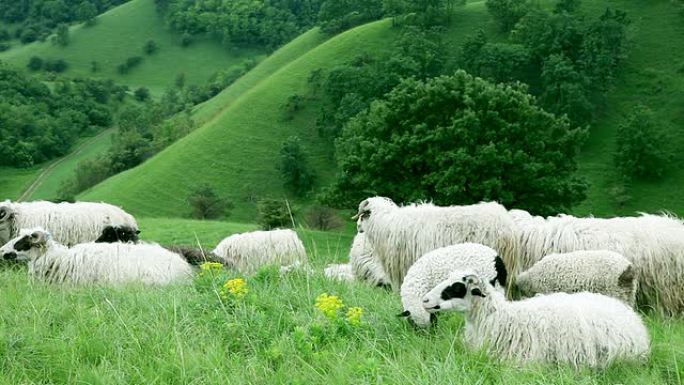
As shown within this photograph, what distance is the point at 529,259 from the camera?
896cm

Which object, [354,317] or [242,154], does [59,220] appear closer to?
[354,317]

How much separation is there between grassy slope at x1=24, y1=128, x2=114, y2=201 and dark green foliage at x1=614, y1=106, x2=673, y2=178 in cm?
6524

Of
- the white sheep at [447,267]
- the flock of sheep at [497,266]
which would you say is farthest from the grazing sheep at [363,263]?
the white sheep at [447,267]

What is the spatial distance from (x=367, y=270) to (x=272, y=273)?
4.72m

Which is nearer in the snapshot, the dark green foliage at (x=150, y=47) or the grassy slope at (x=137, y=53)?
the grassy slope at (x=137, y=53)

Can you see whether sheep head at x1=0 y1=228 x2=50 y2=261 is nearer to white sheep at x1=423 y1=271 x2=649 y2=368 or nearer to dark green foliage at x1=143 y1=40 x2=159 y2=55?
white sheep at x1=423 y1=271 x2=649 y2=368

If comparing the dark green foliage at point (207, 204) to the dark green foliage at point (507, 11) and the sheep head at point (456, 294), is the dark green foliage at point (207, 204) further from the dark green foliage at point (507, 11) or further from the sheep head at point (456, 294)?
the sheep head at point (456, 294)

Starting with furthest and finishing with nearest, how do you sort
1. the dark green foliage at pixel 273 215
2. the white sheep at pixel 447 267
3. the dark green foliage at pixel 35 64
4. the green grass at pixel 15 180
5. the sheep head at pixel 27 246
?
1. the dark green foliage at pixel 35 64
2. the green grass at pixel 15 180
3. the dark green foliage at pixel 273 215
4. the sheep head at pixel 27 246
5. the white sheep at pixel 447 267

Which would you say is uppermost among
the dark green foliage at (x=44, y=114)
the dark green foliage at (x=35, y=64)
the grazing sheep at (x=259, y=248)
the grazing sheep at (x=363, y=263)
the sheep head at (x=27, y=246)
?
the sheep head at (x=27, y=246)

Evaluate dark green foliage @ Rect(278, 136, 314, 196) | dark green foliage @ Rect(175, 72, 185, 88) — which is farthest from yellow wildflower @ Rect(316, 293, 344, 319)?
dark green foliage @ Rect(175, 72, 185, 88)

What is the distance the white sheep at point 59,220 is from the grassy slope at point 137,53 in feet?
422

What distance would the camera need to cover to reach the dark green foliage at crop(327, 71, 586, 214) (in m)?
33.0

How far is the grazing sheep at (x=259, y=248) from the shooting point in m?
13.4

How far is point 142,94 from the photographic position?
132 metres
